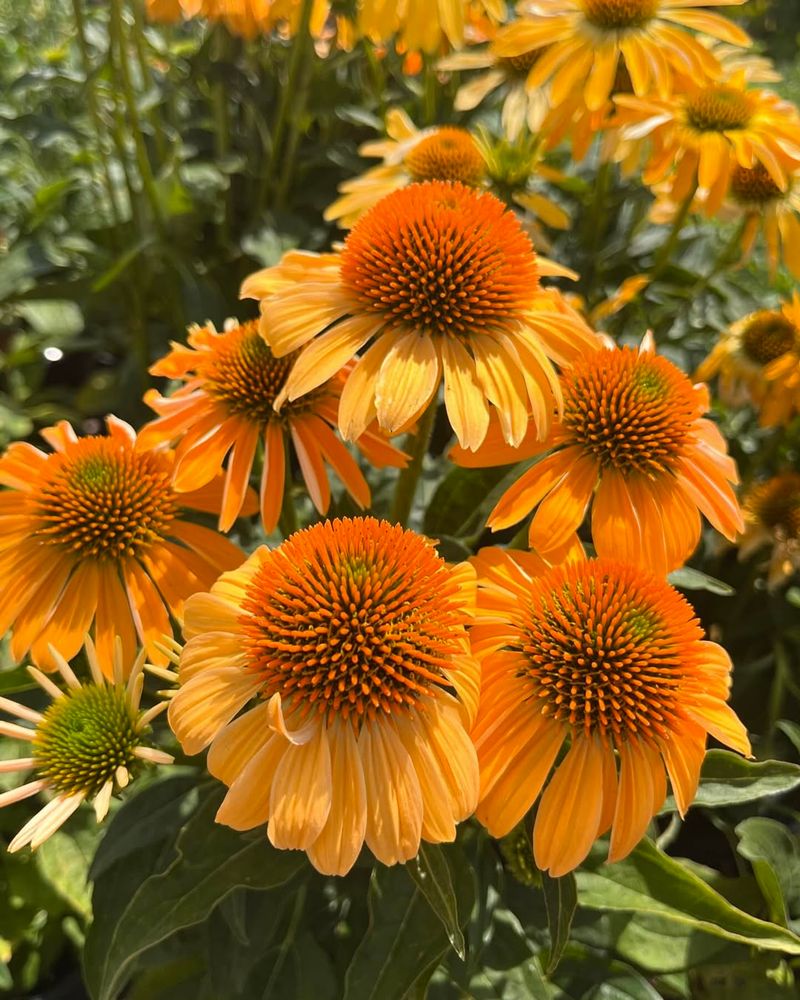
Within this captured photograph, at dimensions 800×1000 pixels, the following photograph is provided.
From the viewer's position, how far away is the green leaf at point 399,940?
2.48 feet

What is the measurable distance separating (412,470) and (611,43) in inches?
32.4

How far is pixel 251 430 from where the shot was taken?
93 cm

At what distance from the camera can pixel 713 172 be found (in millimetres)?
1180

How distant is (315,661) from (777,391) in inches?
38.4

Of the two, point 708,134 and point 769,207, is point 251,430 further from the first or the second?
point 769,207

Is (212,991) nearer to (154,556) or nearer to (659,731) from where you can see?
(154,556)

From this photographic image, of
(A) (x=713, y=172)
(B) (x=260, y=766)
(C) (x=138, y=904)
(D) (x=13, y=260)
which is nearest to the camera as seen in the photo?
(B) (x=260, y=766)

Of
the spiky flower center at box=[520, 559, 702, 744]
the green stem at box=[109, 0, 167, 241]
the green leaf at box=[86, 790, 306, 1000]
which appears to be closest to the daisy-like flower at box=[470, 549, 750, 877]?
the spiky flower center at box=[520, 559, 702, 744]

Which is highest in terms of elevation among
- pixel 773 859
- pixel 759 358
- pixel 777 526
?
pixel 759 358

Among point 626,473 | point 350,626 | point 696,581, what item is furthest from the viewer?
point 696,581

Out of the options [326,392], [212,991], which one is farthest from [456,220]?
[212,991]

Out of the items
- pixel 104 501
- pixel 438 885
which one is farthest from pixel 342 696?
pixel 104 501

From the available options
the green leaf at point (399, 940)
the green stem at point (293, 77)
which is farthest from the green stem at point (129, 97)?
the green leaf at point (399, 940)

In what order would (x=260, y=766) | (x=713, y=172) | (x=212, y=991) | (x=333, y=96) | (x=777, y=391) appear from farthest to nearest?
(x=333, y=96) → (x=777, y=391) → (x=713, y=172) → (x=212, y=991) → (x=260, y=766)
